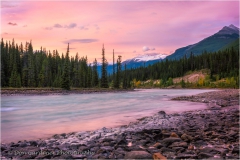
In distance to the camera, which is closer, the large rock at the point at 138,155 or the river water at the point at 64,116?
the large rock at the point at 138,155

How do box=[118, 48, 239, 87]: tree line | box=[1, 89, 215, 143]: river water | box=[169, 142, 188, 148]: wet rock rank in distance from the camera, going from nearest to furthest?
1. box=[169, 142, 188, 148]: wet rock
2. box=[1, 89, 215, 143]: river water
3. box=[118, 48, 239, 87]: tree line

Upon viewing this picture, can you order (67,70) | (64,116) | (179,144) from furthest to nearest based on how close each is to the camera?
(67,70), (64,116), (179,144)

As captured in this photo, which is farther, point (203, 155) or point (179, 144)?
point (179, 144)

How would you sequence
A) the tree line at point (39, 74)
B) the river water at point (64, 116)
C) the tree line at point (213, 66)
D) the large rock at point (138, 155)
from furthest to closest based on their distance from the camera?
the tree line at point (213, 66), the tree line at point (39, 74), the river water at point (64, 116), the large rock at point (138, 155)

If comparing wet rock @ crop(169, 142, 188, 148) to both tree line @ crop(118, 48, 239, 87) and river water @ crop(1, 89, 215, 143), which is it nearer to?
river water @ crop(1, 89, 215, 143)

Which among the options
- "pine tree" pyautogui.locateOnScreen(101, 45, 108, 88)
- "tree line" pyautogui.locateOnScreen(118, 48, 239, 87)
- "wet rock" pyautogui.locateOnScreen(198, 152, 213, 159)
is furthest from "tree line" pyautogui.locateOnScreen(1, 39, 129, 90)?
"wet rock" pyautogui.locateOnScreen(198, 152, 213, 159)

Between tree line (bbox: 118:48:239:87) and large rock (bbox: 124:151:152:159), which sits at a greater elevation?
tree line (bbox: 118:48:239:87)

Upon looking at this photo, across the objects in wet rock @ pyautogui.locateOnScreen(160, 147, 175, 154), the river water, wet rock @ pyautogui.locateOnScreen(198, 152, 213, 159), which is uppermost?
wet rock @ pyautogui.locateOnScreen(198, 152, 213, 159)

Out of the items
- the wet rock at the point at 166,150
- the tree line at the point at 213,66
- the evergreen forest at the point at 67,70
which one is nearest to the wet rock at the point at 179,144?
the wet rock at the point at 166,150

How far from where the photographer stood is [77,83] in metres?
103

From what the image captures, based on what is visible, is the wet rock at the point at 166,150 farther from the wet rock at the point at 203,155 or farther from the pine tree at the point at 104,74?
the pine tree at the point at 104,74

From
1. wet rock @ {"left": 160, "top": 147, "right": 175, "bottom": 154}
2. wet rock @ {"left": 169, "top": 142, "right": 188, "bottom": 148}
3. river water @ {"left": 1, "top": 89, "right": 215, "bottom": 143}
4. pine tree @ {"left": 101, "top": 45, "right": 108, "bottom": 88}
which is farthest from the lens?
pine tree @ {"left": 101, "top": 45, "right": 108, "bottom": 88}

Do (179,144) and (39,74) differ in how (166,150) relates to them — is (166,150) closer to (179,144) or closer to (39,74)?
(179,144)

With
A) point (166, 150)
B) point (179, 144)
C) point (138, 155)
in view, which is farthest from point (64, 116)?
point (138, 155)
